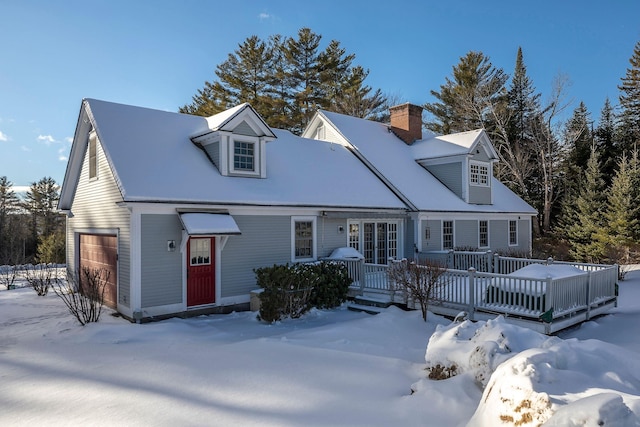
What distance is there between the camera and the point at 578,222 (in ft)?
90.2

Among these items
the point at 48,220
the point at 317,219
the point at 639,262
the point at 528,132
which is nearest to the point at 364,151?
the point at 317,219

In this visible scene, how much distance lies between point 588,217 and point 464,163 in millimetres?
12726

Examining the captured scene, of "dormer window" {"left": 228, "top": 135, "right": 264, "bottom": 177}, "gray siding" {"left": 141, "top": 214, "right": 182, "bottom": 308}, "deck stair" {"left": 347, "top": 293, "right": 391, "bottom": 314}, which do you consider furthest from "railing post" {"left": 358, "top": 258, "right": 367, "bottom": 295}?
"gray siding" {"left": 141, "top": 214, "right": 182, "bottom": 308}

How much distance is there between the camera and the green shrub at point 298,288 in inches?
391

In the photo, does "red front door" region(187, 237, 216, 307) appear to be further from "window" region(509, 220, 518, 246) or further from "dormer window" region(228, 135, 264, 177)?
"window" region(509, 220, 518, 246)

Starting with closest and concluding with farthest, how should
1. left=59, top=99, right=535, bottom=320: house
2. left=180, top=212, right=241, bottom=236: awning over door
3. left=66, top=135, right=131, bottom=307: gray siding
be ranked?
left=180, top=212, right=241, bottom=236: awning over door → left=59, top=99, right=535, bottom=320: house → left=66, top=135, right=131, bottom=307: gray siding

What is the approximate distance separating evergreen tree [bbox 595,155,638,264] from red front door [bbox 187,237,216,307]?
21.5m

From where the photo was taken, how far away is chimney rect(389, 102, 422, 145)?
70.0 ft

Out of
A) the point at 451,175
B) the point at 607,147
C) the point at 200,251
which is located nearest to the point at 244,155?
the point at 200,251

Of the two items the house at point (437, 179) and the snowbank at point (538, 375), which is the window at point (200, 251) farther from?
the snowbank at point (538, 375)

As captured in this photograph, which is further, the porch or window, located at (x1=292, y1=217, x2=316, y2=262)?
window, located at (x1=292, y1=217, x2=316, y2=262)

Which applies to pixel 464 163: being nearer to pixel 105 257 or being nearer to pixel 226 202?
pixel 226 202

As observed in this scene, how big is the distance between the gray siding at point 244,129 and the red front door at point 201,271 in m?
3.53

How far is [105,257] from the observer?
1181 centimetres
